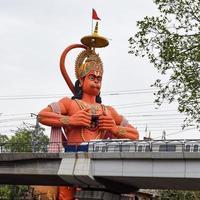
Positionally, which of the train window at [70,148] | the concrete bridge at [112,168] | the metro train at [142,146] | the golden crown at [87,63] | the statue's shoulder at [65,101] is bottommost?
the concrete bridge at [112,168]

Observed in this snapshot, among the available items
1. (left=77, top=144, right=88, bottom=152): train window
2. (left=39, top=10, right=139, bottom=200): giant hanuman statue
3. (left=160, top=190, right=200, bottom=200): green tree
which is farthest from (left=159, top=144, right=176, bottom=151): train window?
(left=160, top=190, right=200, bottom=200): green tree

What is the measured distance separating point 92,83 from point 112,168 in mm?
9122

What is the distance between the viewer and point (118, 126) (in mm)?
33625

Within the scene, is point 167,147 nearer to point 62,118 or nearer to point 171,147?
point 171,147

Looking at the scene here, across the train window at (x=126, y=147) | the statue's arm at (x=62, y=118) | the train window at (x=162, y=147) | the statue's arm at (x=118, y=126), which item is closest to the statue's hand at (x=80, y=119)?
the statue's arm at (x=62, y=118)

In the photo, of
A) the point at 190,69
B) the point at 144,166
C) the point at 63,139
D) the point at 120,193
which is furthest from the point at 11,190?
the point at 190,69

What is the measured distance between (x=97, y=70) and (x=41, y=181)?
307 inches

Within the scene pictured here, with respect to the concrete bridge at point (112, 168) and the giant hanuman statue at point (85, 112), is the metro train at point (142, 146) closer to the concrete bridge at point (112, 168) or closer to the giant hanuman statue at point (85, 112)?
the concrete bridge at point (112, 168)

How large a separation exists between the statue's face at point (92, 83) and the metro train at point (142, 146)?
536 centimetres

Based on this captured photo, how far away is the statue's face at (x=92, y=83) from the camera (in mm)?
33719

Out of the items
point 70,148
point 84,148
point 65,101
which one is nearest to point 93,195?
point 84,148

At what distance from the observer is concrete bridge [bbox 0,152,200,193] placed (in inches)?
944

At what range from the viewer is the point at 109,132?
3328 cm

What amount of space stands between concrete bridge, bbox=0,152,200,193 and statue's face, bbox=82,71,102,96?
6611mm
